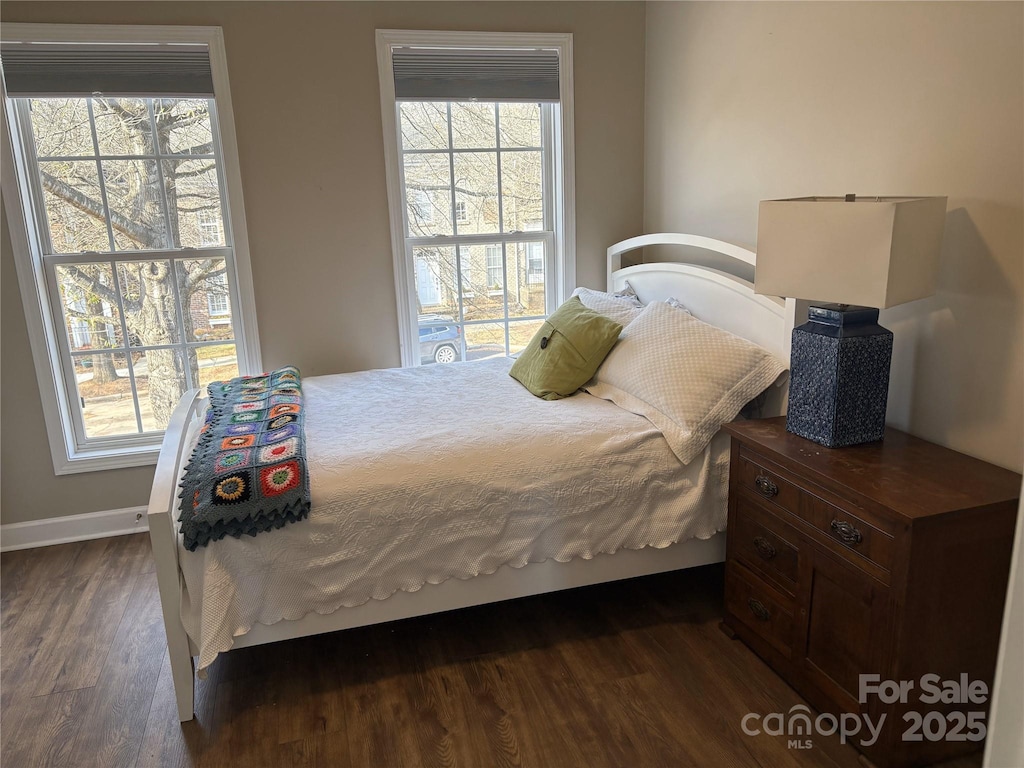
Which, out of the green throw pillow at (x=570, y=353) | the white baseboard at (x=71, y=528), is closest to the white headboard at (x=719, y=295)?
the green throw pillow at (x=570, y=353)

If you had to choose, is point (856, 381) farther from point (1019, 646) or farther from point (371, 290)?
point (371, 290)

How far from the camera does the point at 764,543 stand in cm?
208

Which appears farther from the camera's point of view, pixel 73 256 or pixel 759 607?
pixel 73 256

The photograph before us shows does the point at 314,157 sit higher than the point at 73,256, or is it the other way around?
the point at 314,157

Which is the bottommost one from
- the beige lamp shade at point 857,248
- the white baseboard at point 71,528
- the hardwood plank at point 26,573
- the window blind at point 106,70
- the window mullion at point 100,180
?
the hardwood plank at point 26,573

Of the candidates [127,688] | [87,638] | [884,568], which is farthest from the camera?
[87,638]

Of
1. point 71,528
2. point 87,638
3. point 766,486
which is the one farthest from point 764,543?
point 71,528

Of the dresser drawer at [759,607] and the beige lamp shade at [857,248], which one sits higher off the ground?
the beige lamp shade at [857,248]

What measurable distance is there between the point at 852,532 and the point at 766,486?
336mm

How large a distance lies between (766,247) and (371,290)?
1996 millimetres

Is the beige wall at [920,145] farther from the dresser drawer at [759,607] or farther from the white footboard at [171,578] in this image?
the white footboard at [171,578]

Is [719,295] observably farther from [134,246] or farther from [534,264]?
[134,246]

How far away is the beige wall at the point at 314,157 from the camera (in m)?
3.05

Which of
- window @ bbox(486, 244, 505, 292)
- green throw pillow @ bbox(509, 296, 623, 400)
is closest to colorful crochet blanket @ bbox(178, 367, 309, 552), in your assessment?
green throw pillow @ bbox(509, 296, 623, 400)
